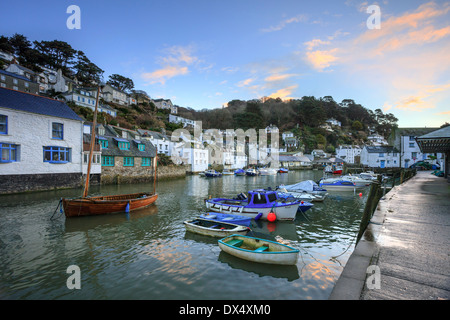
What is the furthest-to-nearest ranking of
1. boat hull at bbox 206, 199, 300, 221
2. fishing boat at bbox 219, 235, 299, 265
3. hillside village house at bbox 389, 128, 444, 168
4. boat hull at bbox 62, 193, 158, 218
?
hillside village house at bbox 389, 128, 444, 168 < boat hull at bbox 206, 199, 300, 221 < boat hull at bbox 62, 193, 158, 218 < fishing boat at bbox 219, 235, 299, 265

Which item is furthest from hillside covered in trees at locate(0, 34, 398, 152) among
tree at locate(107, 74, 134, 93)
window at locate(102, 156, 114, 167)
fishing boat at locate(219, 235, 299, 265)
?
fishing boat at locate(219, 235, 299, 265)

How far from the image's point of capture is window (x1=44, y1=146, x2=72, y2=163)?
82.0 feet

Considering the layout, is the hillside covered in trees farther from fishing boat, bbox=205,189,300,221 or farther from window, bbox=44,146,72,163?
fishing boat, bbox=205,189,300,221

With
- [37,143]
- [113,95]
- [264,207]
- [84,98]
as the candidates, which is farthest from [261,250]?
[113,95]

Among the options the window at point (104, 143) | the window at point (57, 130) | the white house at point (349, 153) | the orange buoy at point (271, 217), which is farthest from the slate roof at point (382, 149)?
the window at point (57, 130)

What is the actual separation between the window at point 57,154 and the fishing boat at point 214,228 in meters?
22.3

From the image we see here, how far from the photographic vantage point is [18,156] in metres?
22.7

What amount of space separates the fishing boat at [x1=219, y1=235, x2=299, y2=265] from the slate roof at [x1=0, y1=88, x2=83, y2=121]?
26.5m

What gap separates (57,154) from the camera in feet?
84.7

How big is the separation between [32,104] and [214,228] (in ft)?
86.2

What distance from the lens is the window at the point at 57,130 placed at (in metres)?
25.6

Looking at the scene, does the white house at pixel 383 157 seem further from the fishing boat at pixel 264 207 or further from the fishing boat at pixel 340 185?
the fishing boat at pixel 264 207

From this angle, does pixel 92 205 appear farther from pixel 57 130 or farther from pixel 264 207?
pixel 57 130
